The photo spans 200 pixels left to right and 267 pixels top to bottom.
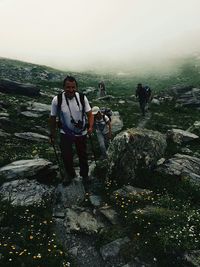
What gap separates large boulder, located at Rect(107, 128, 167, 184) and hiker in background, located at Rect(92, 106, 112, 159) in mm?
3827

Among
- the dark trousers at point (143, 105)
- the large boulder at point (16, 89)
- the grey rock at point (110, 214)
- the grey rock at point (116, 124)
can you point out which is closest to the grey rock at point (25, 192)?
the grey rock at point (110, 214)

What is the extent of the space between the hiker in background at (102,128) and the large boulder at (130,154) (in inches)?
151

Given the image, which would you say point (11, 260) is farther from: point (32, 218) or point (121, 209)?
point (121, 209)

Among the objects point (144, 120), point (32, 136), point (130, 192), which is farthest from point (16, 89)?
point (130, 192)

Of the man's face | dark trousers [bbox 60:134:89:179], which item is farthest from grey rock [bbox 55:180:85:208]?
the man's face

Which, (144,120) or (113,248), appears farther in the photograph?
(144,120)

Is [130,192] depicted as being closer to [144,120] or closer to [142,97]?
[144,120]

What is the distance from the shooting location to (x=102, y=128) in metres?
20.0

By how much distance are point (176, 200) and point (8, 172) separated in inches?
248

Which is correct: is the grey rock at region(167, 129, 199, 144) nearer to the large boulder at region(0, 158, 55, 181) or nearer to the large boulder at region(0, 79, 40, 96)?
the large boulder at region(0, 158, 55, 181)

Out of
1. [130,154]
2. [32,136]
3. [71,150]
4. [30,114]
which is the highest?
[71,150]

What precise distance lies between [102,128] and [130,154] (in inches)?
208

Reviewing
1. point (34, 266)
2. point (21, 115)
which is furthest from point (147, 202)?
point (21, 115)

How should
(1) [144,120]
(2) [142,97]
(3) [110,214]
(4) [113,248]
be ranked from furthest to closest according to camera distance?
(2) [142,97], (1) [144,120], (3) [110,214], (4) [113,248]
